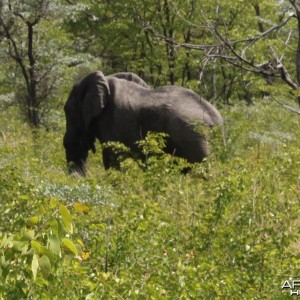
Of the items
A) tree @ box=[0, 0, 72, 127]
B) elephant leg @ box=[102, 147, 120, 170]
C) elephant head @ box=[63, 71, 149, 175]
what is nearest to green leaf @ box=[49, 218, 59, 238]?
elephant leg @ box=[102, 147, 120, 170]

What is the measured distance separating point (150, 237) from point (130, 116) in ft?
19.5

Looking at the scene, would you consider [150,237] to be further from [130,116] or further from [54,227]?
[130,116]

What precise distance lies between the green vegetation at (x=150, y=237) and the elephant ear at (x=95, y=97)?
210 centimetres

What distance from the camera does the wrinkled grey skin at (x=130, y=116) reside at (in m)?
10.6

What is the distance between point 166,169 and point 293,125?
7541 mm

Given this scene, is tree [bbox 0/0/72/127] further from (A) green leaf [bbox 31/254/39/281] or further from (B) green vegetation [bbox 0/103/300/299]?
(A) green leaf [bbox 31/254/39/281]

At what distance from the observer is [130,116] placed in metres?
11.2

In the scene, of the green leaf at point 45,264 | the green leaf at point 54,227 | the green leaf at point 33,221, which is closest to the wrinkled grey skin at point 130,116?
the green leaf at point 33,221

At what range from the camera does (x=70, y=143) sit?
12.0 meters

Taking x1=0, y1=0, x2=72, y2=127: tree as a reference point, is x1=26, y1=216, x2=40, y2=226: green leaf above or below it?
above

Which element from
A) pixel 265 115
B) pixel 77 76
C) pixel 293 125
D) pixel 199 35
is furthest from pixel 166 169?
pixel 77 76

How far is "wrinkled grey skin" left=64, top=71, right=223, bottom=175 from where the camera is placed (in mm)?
10633

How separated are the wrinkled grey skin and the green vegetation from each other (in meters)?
1.14

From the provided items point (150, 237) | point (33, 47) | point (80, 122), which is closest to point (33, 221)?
point (150, 237)
